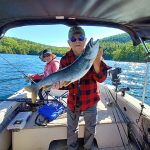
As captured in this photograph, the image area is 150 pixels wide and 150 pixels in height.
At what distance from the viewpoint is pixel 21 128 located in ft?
11.3

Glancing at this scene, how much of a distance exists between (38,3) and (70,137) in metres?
2.05

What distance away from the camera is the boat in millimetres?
2451

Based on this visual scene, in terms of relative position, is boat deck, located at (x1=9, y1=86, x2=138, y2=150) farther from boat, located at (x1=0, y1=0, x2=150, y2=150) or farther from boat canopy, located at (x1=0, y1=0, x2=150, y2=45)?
boat canopy, located at (x1=0, y1=0, x2=150, y2=45)

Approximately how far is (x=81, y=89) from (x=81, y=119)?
102cm

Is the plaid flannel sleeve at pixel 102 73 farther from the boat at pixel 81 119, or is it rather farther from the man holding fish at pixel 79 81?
the boat at pixel 81 119

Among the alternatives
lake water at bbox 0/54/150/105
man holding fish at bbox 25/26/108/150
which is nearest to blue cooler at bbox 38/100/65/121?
man holding fish at bbox 25/26/108/150

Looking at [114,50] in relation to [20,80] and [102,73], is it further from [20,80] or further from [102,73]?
[20,80]

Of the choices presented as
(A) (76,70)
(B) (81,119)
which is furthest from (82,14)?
(B) (81,119)

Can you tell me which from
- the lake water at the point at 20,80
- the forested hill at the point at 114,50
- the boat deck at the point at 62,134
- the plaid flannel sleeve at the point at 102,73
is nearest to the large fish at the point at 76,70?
the forested hill at the point at 114,50

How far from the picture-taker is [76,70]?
2270 millimetres

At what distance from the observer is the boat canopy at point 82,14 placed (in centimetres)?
232

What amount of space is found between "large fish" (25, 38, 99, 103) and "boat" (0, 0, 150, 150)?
57 centimetres

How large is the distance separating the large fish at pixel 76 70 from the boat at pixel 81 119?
57 cm

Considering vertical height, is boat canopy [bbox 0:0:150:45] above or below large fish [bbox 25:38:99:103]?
above
